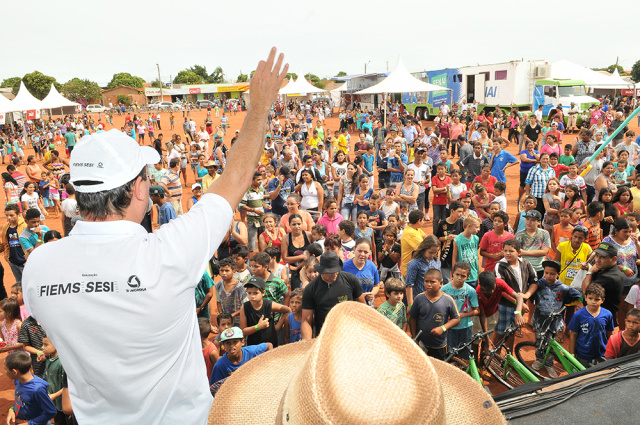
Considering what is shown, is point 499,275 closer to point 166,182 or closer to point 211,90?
point 166,182

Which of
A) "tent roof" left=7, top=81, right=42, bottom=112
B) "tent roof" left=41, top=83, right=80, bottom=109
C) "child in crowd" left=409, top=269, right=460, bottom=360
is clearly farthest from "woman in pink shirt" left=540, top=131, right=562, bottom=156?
"tent roof" left=41, top=83, right=80, bottom=109

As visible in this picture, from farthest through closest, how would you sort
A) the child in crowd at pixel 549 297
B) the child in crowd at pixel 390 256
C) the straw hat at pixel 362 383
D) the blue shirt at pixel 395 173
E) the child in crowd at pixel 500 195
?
the blue shirt at pixel 395 173, the child in crowd at pixel 500 195, the child in crowd at pixel 390 256, the child in crowd at pixel 549 297, the straw hat at pixel 362 383

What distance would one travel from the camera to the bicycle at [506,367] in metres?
5.22

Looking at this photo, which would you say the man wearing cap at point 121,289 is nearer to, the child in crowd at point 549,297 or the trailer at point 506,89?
the child in crowd at point 549,297

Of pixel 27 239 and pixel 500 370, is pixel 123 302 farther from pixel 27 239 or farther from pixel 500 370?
pixel 27 239

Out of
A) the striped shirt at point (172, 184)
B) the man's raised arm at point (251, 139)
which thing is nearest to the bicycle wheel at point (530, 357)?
the man's raised arm at point (251, 139)

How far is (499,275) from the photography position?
6.12 metres

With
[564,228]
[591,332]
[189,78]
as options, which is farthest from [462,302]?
[189,78]

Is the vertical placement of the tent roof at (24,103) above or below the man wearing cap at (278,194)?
above

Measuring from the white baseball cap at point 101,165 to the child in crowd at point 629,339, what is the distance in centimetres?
519

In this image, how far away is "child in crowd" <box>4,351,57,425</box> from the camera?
4.50 m

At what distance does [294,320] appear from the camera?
18.4 ft

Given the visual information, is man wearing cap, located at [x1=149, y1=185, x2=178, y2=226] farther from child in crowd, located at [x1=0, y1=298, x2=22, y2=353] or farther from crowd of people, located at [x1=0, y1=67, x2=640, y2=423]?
child in crowd, located at [x1=0, y1=298, x2=22, y2=353]

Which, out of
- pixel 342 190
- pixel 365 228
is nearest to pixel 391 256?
pixel 365 228
